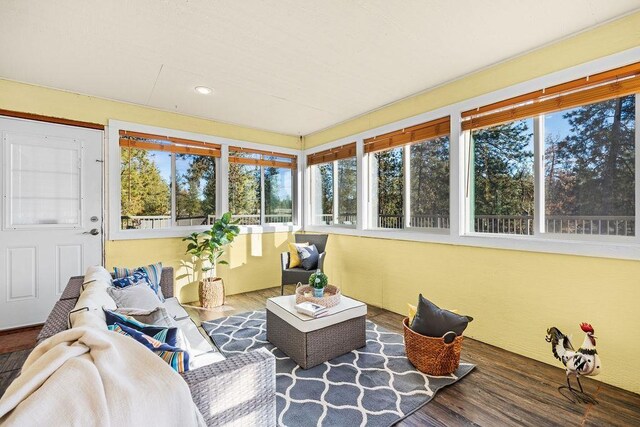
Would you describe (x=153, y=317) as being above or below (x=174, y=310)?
above

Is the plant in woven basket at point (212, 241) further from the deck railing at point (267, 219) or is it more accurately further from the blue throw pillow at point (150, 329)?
the blue throw pillow at point (150, 329)

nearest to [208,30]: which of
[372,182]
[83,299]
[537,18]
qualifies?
[83,299]

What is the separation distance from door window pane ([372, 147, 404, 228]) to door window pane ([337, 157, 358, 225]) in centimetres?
35

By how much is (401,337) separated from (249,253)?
2556 mm

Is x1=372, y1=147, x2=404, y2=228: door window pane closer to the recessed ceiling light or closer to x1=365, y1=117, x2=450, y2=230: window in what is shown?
x1=365, y1=117, x2=450, y2=230: window

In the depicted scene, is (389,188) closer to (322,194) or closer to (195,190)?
(322,194)

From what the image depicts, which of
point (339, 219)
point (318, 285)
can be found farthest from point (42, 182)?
point (339, 219)

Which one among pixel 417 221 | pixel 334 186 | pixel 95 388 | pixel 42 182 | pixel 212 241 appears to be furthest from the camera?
pixel 334 186

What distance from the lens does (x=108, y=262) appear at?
3.40m

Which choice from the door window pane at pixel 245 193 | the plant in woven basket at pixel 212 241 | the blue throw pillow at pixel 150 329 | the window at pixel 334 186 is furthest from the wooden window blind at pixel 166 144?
the blue throw pillow at pixel 150 329

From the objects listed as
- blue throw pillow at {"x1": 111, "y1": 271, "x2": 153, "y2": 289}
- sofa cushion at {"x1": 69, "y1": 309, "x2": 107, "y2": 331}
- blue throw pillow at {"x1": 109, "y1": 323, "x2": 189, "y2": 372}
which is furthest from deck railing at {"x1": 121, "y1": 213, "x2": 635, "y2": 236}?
blue throw pillow at {"x1": 109, "y1": 323, "x2": 189, "y2": 372}

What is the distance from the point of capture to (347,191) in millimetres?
4414

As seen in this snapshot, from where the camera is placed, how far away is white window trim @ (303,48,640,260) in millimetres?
2043

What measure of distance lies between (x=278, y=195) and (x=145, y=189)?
1.94 m
